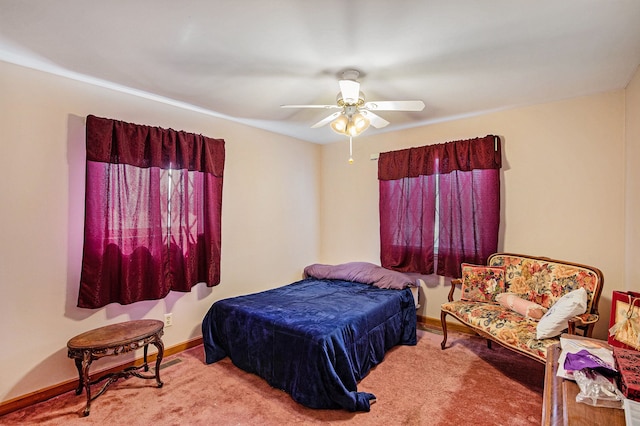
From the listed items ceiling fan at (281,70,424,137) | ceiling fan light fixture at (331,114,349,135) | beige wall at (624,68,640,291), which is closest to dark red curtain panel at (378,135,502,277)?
beige wall at (624,68,640,291)

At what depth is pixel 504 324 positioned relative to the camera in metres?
2.46

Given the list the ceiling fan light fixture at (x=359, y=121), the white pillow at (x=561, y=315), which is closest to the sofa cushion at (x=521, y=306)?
the white pillow at (x=561, y=315)

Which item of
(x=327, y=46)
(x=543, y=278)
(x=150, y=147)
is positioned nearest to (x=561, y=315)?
(x=543, y=278)

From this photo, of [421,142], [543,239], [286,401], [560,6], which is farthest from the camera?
[421,142]

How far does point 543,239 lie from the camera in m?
3.06

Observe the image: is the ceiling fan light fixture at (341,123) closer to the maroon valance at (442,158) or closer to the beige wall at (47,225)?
the maroon valance at (442,158)

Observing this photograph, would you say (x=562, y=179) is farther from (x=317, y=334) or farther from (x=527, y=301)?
(x=317, y=334)

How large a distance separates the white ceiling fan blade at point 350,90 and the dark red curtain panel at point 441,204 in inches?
64.9

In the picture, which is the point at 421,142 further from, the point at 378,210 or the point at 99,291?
the point at 99,291

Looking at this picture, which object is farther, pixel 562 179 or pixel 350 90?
pixel 562 179

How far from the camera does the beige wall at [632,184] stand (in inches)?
92.0

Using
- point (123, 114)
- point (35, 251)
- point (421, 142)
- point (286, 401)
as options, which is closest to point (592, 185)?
point (421, 142)

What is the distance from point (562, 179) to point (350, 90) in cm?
229

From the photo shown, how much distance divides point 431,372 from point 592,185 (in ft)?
7.26
